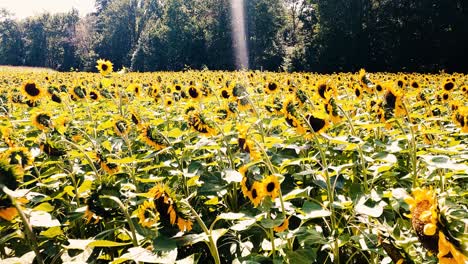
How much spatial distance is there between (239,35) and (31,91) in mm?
33947

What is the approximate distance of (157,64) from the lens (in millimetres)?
39906

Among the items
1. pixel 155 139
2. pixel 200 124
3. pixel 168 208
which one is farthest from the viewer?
pixel 200 124

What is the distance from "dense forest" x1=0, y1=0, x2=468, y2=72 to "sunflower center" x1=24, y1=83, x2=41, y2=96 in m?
24.7

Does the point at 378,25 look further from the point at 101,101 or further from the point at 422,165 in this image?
the point at 422,165

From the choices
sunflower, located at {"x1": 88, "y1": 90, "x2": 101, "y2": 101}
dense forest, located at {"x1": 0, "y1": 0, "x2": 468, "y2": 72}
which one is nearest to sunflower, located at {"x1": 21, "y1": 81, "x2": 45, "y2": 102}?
sunflower, located at {"x1": 88, "y1": 90, "x2": 101, "y2": 101}

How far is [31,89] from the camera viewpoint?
15.5 feet

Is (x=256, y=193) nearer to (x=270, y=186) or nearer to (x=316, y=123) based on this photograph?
(x=270, y=186)

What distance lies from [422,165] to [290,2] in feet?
165

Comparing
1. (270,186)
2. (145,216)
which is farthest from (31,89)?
(270,186)

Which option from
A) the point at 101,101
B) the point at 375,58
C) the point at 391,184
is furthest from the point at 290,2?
the point at 391,184

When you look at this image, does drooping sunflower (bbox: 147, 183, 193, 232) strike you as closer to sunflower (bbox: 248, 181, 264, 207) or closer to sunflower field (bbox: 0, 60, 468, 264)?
sunflower field (bbox: 0, 60, 468, 264)

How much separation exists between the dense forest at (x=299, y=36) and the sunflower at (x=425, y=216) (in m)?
28.2

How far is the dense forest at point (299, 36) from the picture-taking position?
27.3 meters

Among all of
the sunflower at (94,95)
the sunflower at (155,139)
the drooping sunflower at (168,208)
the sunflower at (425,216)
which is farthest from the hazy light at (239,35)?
the sunflower at (425,216)
